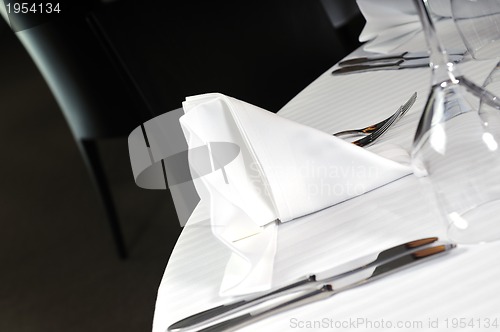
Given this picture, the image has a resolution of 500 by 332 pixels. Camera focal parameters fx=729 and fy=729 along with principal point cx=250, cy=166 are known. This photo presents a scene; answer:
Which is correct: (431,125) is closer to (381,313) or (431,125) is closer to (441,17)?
(381,313)

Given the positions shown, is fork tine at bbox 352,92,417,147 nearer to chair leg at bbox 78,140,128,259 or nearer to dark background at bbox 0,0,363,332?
dark background at bbox 0,0,363,332

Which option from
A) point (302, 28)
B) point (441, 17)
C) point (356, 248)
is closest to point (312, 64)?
point (302, 28)

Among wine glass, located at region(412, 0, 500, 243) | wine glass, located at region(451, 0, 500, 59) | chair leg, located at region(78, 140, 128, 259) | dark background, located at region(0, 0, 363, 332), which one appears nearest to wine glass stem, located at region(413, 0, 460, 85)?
wine glass, located at region(412, 0, 500, 243)

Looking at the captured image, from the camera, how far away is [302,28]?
1303 millimetres

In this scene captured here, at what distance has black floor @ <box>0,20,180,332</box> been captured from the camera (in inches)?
78.1

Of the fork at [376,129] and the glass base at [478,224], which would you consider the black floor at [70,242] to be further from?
the glass base at [478,224]

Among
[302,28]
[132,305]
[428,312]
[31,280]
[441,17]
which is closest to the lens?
[428,312]

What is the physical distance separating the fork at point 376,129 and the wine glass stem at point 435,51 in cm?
18

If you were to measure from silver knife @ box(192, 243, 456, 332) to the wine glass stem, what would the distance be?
0.35 feet

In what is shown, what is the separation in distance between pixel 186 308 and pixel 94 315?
60.3 inches

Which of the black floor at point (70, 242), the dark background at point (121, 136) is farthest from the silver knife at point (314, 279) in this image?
the black floor at point (70, 242)

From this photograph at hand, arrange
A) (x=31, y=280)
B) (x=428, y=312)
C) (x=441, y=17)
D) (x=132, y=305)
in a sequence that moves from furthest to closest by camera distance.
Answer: (x=31, y=280)
(x=132, y=305)
(x=441, y=17)
(x=428, y=312)

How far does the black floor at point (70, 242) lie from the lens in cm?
198

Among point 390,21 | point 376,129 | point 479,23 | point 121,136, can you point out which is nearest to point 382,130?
point 376,129
